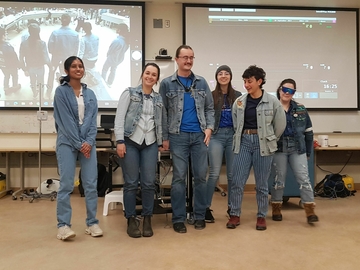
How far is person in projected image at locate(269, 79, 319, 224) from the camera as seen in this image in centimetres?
284

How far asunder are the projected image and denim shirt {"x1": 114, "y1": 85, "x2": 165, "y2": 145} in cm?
210

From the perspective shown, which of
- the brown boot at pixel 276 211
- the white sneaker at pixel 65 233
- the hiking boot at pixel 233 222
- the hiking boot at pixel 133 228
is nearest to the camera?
the white sneaker at pixel 65 233

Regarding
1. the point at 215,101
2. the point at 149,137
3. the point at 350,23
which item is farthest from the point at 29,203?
the point at 350,23

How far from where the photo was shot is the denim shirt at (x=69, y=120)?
7.66 ft

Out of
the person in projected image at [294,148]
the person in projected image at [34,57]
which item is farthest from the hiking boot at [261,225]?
the person in projected image at [34,57]

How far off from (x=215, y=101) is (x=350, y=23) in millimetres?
3191

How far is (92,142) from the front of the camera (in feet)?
8.01

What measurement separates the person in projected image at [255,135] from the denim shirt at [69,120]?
1209 mm

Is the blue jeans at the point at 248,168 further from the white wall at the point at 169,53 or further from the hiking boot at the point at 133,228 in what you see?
the white wall at the point at 169,53

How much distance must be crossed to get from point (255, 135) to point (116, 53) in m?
2.71

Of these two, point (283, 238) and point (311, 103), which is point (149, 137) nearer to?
point (283, 238)

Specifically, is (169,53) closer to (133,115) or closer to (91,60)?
(91,60)

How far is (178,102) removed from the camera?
255cm

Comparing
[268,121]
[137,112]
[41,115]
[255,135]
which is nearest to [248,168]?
[255,135]
